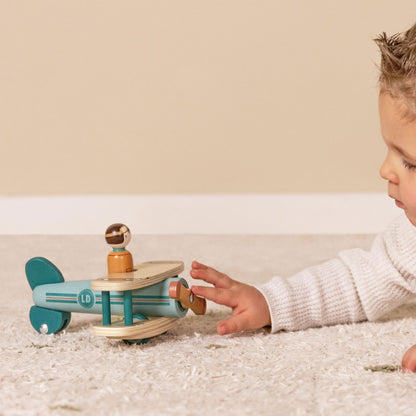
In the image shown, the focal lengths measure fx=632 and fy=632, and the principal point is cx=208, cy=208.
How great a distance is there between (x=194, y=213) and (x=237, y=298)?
0.92 m

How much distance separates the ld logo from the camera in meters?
0.69

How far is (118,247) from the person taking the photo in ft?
2.27

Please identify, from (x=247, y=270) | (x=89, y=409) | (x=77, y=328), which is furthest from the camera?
(x=247, y=270)

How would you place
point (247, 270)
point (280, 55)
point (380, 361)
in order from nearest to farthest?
point (380, 361) → point (247, 270) → point (280, 55)

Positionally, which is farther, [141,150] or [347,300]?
[141,150]

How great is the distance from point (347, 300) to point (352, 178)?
3.01ft

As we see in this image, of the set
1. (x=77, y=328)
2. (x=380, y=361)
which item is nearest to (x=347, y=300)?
(x=380, y=361)

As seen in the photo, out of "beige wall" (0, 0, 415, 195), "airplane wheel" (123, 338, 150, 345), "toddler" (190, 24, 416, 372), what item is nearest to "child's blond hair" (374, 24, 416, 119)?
"toddler" (190, 24, 416, 372)

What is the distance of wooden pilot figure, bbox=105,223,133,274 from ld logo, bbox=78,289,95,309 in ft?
0.11

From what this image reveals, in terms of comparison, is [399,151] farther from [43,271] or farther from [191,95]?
[191,95]

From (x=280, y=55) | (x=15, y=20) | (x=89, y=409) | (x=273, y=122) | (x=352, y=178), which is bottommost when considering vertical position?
(x=89, y=409)

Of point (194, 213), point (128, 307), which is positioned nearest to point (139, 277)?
point (128, 307)

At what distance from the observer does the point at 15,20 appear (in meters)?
1.65

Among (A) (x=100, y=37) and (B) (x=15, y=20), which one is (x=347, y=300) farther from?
(B) (x=15, y=20)
